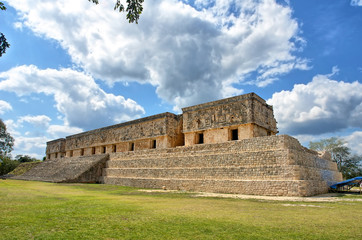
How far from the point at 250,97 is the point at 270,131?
3.57m

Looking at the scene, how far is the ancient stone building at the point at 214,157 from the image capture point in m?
10.2

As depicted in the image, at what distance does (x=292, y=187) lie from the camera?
930cm

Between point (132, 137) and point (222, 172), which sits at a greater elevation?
point (132, 137)

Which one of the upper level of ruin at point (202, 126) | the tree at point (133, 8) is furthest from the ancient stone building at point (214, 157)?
the tree at point (133, 8)

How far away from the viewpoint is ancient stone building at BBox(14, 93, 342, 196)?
1023cm

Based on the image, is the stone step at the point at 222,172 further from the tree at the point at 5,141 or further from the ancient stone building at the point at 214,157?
the tree at the point at 5,141

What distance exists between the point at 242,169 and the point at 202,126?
5.19 meters

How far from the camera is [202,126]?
1565cm

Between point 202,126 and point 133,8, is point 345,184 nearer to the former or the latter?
point 202,126

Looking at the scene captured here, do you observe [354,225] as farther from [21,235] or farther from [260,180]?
[260,180]

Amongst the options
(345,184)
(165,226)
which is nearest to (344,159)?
(345,184)

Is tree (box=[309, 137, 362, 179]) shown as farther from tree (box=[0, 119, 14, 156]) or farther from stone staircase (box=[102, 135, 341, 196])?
tree (box=[0, 119, 14, 156])

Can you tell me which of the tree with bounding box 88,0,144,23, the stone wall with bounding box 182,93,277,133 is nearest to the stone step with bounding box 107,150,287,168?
the stone wall with bounding box 182,93,277,133

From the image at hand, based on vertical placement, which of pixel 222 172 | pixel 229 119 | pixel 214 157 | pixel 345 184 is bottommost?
pixel 345 184
